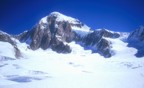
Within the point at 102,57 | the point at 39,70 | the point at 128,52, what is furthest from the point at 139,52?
the point at 39,70

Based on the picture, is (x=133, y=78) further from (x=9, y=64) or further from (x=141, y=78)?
(x=9, y=64)

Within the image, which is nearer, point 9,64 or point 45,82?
point 45,82

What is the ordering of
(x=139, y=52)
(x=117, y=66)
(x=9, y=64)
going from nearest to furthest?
(x=9, y=64) → (x=117, y=66) → (x=139, y=52)

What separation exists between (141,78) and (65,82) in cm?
939

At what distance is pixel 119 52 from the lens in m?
186

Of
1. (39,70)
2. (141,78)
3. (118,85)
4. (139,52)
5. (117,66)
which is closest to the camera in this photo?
(118,85)

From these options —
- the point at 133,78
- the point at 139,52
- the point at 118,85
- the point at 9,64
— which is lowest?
the point at 118,85

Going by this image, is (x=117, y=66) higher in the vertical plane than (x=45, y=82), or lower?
higher

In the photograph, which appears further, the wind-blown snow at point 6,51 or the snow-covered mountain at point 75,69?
the wind-blown snow at point 6,51

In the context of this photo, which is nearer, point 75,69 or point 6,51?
point 75,69

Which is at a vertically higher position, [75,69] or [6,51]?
[6,51]

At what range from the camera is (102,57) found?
190 m

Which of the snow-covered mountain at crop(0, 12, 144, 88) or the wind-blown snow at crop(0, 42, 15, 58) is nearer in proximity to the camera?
the snow-covered mountain at crop(0, 12, 144, 88)

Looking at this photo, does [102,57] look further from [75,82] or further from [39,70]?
[75,82]
